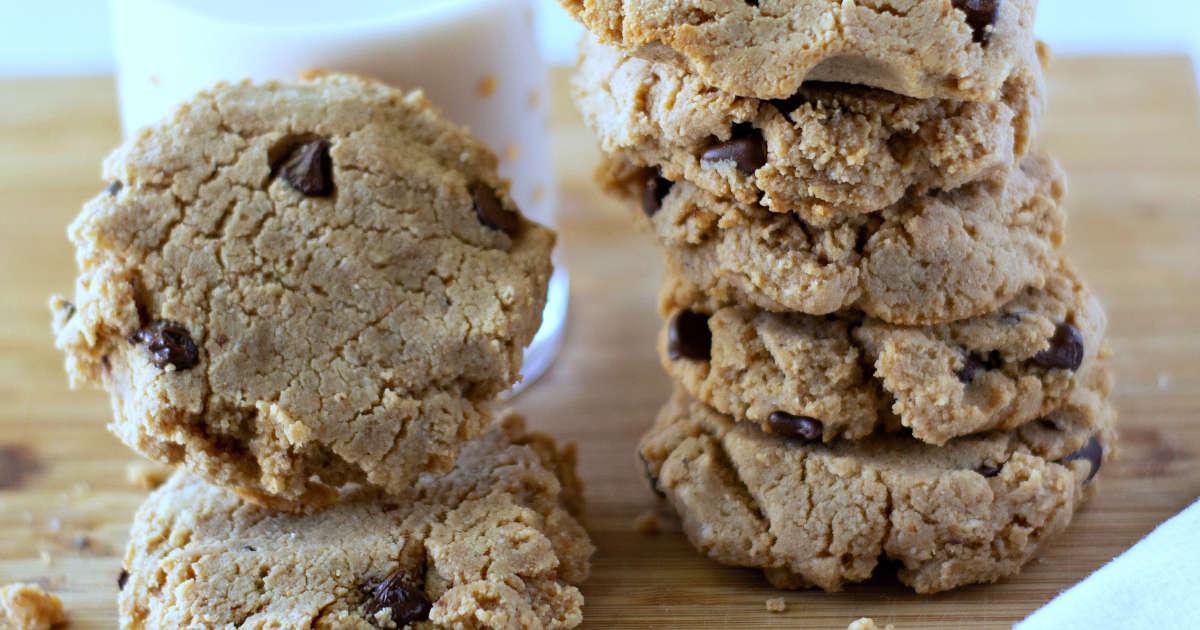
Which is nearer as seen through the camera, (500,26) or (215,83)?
(215,83)

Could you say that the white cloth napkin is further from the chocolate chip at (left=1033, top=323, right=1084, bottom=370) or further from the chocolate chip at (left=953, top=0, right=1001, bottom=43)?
the chocolate chip at (left=953, top=0, right=1001, bottom=43)

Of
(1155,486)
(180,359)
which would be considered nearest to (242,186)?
(180,359)

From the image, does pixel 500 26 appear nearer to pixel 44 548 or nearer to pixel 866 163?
pixel 866 163

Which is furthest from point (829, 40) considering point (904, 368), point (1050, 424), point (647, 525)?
point (647, 525)

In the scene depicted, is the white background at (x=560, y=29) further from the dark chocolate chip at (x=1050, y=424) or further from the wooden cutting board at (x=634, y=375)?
the dark chocolate chip at (x=1050, y=424)

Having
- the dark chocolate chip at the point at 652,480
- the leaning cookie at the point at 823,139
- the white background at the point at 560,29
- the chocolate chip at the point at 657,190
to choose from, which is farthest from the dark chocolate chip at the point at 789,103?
the white background at the point at 560,29

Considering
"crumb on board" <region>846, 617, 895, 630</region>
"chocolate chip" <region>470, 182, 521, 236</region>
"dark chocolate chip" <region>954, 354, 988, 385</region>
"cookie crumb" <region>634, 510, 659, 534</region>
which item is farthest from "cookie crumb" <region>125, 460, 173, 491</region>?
"dark chocolate chip" <region>954, 354, 988, 385</region>
